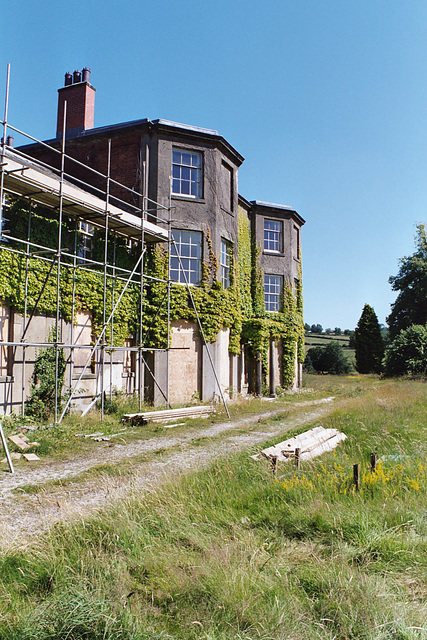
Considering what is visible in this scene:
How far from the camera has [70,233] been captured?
1550 centimetres

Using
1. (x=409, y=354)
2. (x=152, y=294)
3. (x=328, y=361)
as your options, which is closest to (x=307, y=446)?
(x=152, y=294)

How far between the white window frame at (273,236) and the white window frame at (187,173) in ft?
26.1

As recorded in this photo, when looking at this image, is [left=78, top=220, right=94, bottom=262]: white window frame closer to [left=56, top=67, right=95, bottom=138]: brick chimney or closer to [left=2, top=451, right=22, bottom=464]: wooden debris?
[left=56, top=67, right=95, bottom=138]: brick chimney

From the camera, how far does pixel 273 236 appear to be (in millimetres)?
27688

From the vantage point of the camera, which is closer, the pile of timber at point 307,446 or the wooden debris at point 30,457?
the pile of timber at point 307,446

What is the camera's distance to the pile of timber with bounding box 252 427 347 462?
777cm

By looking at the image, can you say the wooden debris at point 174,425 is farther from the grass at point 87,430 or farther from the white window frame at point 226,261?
the white window frame at point 226,261

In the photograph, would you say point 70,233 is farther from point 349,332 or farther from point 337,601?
point 349,332

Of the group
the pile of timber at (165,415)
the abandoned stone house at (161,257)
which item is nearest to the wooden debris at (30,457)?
the pile of timber at (165,415)

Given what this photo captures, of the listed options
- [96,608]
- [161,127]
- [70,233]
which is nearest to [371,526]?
[96,608]

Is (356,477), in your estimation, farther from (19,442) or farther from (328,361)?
(328,361)

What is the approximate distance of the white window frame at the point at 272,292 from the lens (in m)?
26.9

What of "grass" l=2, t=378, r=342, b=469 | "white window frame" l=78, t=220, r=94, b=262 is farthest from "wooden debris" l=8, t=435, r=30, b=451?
"white window frame" l=78, t=220, r=94, b=262

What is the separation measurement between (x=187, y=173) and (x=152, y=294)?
18.8 ft
